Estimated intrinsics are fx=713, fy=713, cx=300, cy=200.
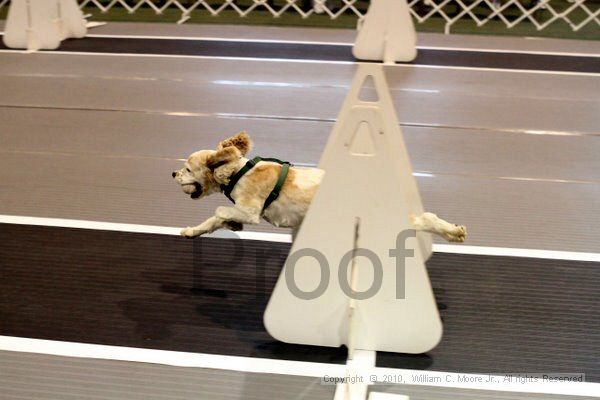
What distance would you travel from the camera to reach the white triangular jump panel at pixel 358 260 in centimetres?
179

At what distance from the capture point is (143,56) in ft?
17.8

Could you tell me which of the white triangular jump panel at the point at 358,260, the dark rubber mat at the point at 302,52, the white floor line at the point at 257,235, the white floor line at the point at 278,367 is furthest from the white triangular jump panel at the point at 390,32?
the white floor line at the point at 278,367

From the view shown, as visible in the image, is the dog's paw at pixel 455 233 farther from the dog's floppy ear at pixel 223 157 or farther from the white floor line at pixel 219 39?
the white floor line at pixel 219 39

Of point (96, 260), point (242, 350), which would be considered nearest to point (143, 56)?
point (96, 260)

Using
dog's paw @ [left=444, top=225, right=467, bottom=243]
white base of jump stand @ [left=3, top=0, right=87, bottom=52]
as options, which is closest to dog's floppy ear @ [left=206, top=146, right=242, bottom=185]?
dog's paw @ [left=444, top=225, right=467, bottom=243]

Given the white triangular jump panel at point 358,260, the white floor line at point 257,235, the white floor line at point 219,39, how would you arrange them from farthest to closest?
the white floor line at point 219,39
the white floor line at point 257,235
the white triangular jump panel at point 358,260

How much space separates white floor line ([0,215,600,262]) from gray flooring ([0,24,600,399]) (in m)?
0.05

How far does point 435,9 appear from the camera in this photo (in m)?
6.90

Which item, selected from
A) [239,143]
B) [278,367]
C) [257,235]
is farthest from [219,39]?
[278,367]

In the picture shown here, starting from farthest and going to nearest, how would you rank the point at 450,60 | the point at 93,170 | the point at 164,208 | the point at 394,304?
the point at 450,60
the point at 93,170
the point at 164,208
the point at 394,304

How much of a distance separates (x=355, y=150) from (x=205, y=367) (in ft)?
2.36

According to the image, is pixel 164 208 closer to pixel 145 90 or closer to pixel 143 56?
pixel 145 90

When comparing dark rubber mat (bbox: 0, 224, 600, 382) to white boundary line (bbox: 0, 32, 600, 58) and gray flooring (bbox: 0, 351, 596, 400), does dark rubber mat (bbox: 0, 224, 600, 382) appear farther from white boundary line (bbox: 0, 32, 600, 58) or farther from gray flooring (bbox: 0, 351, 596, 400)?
white boundary line (bbox: 0, 32, 600, 58)

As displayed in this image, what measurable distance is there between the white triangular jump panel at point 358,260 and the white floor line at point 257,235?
706 millimetres
